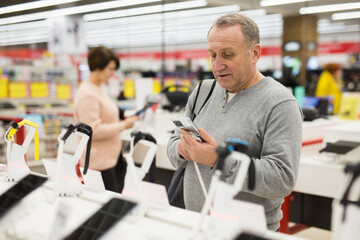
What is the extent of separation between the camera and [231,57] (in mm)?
1598

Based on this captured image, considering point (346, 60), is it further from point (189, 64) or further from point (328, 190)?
point (328, 190)

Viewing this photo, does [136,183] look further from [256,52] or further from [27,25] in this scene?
[27,25]

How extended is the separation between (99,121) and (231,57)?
1.51 m

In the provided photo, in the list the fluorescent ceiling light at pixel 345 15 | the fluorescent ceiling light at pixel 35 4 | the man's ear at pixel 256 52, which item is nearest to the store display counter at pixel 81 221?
the man's ear at pixel 256 52

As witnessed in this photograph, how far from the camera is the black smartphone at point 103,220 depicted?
1.10 m

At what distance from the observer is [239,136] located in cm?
158

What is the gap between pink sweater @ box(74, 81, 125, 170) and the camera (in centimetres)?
284

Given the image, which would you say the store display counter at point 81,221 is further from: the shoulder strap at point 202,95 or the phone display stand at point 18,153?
the shoulder strap at point 202,95

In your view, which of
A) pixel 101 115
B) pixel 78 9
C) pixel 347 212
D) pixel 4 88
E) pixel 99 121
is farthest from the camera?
pixel 78 9

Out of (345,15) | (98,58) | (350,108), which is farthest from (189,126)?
(345,15)

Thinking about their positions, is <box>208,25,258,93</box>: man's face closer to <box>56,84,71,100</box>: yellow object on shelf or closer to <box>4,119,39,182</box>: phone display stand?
<box>4,119,39,182</box>: phone display stand

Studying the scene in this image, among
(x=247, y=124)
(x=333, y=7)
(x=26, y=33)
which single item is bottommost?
(x=247, y=124)

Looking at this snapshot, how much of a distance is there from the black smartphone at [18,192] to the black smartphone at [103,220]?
0.25 m

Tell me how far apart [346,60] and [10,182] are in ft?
65.5
